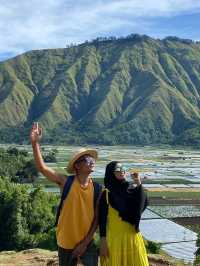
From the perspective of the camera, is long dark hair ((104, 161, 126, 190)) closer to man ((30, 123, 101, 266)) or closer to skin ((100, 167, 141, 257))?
skin ((100, 167, 141, 257))

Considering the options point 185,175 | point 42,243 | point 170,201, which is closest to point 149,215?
point 170,201

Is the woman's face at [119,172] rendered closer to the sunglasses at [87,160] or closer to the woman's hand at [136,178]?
the woman's hand at [136,178]

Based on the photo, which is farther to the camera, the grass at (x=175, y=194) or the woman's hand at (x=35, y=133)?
the grass at (x=175, y=194)

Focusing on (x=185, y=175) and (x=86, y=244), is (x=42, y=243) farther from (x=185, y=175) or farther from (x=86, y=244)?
(x=185, y=175)

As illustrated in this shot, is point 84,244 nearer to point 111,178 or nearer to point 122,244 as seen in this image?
point 122,244

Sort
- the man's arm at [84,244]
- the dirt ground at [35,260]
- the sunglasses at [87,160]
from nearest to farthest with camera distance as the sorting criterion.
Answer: the man's arm at [84,244], the sunglasses at [87,160], the dirt ground at [35,260]

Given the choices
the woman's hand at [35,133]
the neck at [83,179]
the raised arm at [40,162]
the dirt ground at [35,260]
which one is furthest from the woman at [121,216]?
the dirt ground at [35,260]

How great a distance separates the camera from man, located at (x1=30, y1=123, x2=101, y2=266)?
5375 millimetres

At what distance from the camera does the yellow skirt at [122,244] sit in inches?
215

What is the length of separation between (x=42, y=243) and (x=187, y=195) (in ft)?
140

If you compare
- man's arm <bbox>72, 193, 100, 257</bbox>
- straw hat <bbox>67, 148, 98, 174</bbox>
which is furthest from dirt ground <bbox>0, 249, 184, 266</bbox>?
straw hat <bbox>67, 148, 98, 174</bbox>

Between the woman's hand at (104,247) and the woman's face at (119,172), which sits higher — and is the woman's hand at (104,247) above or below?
below

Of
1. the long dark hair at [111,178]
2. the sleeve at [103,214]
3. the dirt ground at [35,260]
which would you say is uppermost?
the long dark hair at [111,178]

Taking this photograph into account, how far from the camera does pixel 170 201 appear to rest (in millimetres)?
59219
